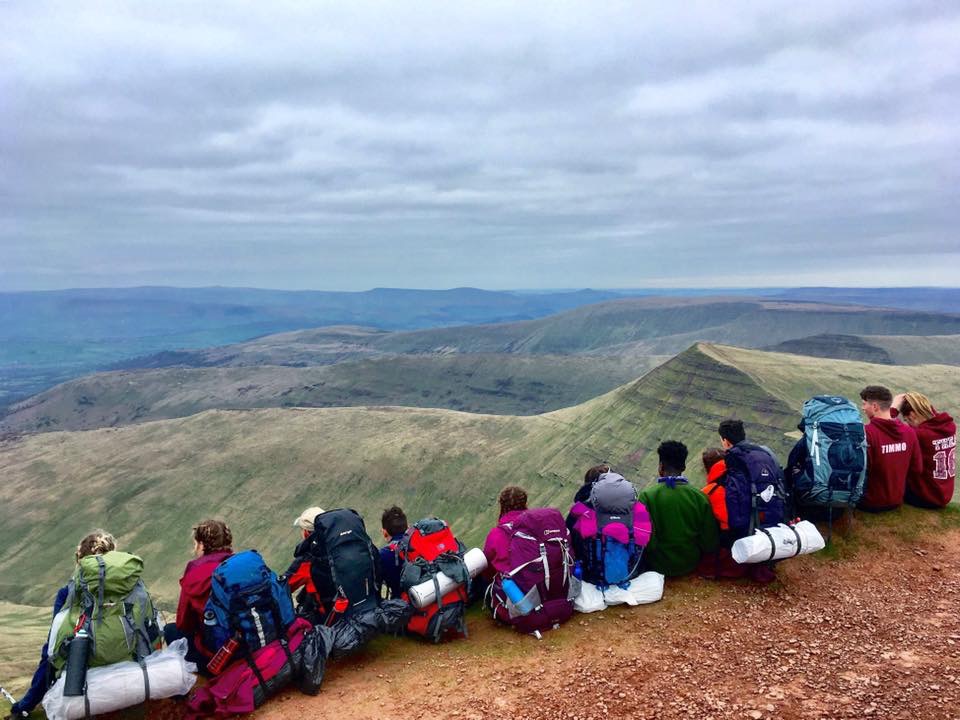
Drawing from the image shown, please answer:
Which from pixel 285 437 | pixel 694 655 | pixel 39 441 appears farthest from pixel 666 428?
pixel 39 441

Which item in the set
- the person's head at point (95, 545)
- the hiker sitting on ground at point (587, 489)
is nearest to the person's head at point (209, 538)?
the person's head at point (95, 545)

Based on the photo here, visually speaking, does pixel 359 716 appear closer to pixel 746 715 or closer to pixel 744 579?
pixel 746 715

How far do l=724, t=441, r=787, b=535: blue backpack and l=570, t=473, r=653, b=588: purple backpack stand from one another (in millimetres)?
1763

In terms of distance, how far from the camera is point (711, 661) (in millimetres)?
9961

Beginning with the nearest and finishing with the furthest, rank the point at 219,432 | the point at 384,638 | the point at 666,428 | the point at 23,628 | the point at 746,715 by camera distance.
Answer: the point at 746,715 → the point at 384,638 → the point at 23,628 → the point at 666,428 → the point at 219,432

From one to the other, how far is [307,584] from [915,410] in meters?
14.1

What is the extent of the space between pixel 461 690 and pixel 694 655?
4.01m

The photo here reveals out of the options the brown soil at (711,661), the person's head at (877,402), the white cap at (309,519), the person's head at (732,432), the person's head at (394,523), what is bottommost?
the brown soil at (711,661)

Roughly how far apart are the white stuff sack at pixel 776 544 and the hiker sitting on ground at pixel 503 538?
4.32m

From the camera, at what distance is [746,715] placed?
27.8ft

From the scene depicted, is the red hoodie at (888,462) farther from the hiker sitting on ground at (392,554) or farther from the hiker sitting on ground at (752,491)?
the hiker sitting on ground at (392,554)

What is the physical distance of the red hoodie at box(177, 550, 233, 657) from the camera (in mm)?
9570

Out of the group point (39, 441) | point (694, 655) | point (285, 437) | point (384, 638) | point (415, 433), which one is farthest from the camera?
point (39, 441)

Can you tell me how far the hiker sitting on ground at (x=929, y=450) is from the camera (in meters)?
13.8
